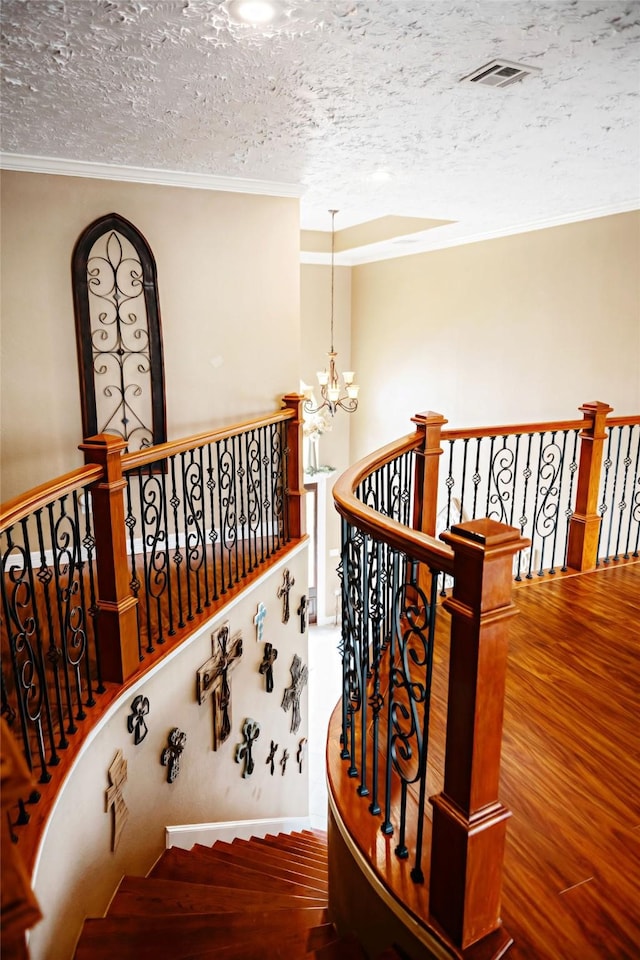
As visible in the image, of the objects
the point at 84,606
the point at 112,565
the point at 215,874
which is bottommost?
the point at 215,874

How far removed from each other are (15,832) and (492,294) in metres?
6.84

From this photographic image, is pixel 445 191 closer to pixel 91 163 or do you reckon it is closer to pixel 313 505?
pixel 91 163

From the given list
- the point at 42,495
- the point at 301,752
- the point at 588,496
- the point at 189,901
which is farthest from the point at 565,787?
the point at 301,752

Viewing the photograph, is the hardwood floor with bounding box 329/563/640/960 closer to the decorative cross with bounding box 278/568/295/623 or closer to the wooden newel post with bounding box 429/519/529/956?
the wooden newel post with bounding box 429/519/529/956

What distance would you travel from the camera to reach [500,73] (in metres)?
2.90

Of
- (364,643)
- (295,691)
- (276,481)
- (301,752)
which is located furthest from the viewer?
(301,752)

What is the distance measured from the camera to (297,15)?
2379 millimetres

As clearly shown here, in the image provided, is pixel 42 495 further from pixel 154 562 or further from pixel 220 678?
pixel 220 678

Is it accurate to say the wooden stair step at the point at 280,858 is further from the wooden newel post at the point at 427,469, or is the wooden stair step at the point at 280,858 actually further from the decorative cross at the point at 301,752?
the wooden newel post at the point at 427,469

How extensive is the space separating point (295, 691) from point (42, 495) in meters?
3.53

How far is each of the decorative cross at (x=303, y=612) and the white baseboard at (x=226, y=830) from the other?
151cm

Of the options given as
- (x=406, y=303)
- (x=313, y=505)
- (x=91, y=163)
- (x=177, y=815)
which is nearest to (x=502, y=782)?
(x=177, y=815)

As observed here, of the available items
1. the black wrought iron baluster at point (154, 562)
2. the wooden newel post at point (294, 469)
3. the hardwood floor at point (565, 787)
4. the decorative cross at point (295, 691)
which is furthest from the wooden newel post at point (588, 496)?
the black wrought iron baluster at point (154, 562)

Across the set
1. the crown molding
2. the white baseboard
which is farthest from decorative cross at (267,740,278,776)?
the crown molding
